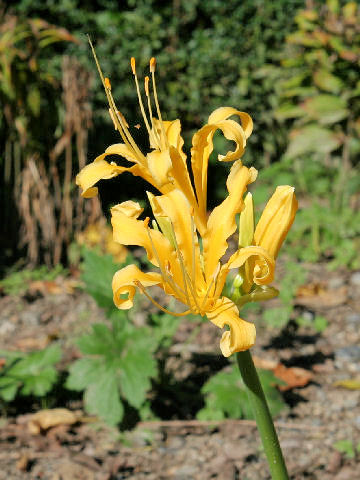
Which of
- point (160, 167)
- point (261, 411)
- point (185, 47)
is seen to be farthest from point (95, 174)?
point (185, 47)

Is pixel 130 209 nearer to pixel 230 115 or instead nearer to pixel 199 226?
pixel 199 226

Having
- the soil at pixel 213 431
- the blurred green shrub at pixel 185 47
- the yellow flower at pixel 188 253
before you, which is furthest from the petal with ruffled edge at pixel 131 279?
the blurred green shrub at pixel 185 47

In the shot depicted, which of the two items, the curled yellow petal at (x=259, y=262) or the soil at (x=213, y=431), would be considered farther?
the soil at (x=213, y=431)

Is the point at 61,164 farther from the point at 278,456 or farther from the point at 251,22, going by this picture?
the point at 278,456

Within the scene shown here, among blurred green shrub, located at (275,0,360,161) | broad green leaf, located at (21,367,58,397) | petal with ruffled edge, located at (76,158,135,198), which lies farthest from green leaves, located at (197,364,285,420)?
blurred green shrub, located at (275,0,360,161)

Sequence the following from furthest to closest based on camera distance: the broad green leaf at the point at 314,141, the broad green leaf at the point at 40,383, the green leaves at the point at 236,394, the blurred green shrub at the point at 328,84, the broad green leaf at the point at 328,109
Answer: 1. the broad green leaf at the point at 314,141
2. the broad green leaf at the point at 328,109
3. the blurred green shrub at the point at 328,84
4. the broad green leaf at the point at 40,383
5. the green leaves at the point at 236,394

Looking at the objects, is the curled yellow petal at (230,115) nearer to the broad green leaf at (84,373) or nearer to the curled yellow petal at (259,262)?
the curled yellow petal at (259,262)

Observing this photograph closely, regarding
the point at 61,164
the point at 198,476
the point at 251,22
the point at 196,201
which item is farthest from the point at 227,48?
the point at 196,201

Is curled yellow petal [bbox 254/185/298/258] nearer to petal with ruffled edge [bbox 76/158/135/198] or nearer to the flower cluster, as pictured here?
the flower cluster
